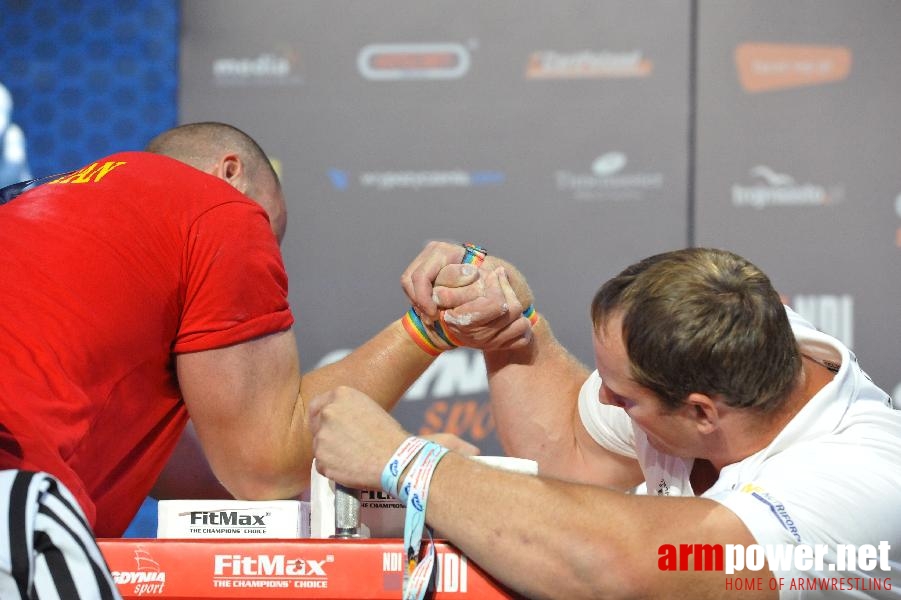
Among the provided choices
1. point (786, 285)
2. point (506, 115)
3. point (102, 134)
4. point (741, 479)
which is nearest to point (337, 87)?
point (506, 115)

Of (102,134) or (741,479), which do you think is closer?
(741,479)

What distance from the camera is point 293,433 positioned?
1632 mm

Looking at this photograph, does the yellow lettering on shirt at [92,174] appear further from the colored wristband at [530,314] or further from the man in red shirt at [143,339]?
the colored wristband at [530,314]

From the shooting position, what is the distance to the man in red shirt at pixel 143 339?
54.8 inches

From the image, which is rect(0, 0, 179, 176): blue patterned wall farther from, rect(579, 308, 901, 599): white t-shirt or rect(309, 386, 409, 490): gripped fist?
rect(579, 308, 901, 599): white t-shirt

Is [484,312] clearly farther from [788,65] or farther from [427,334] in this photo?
[788,65]

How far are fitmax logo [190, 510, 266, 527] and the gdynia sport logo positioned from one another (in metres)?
0.56

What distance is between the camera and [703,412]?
4.84 feet

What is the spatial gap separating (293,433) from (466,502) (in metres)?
0.42

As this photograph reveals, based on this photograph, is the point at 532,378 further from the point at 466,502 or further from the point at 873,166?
the point at 873,166

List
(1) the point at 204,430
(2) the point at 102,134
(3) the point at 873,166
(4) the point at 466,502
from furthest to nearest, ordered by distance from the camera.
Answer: (2) the point at 102,134, (3) the point at 873,166, (1) the point at 204,430, (4) the point at 466,502

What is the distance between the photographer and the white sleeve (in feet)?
6.22

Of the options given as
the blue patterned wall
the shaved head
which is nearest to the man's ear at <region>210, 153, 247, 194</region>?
the shaved head

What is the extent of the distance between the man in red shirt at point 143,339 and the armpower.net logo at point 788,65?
245 cm
